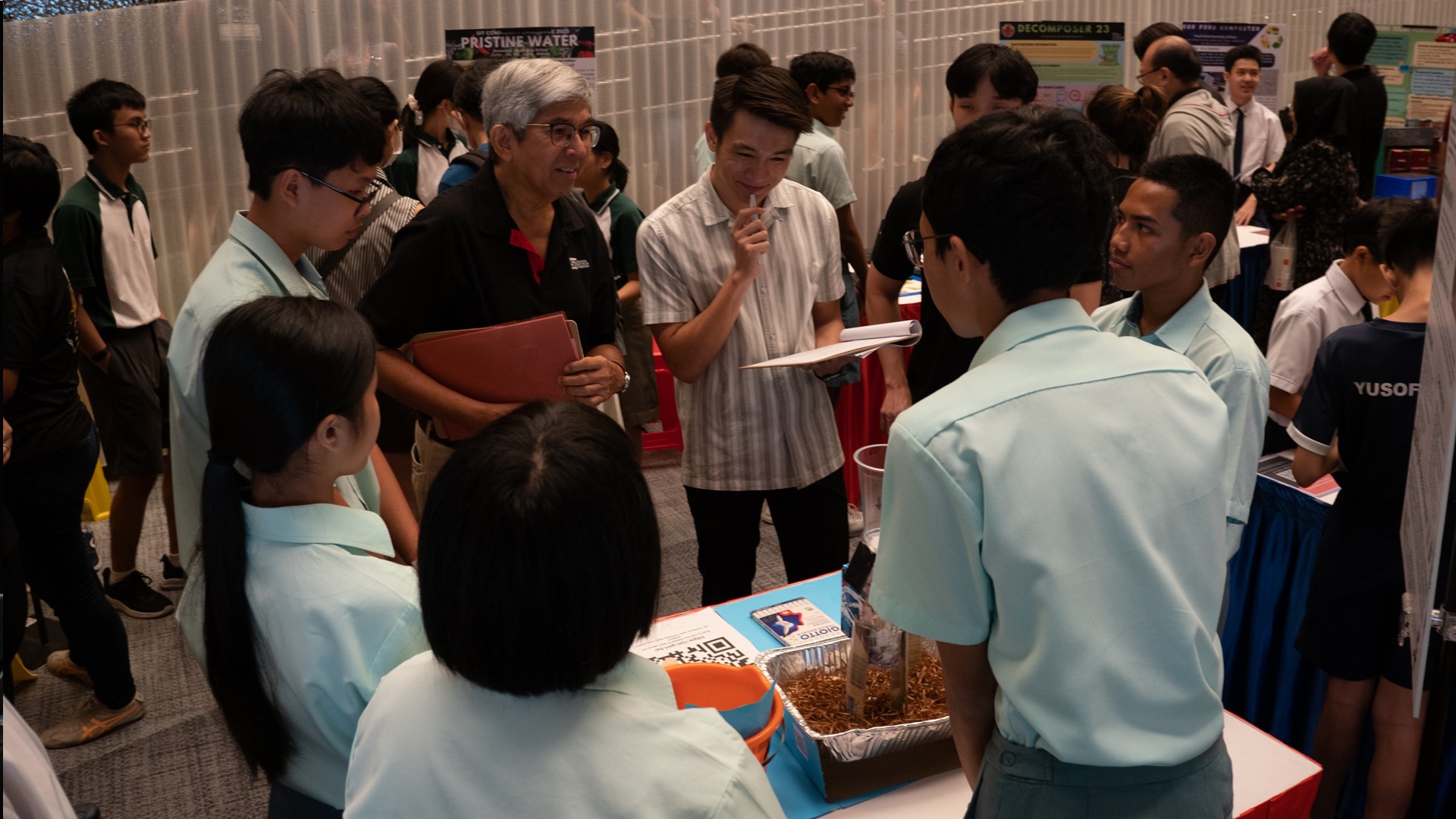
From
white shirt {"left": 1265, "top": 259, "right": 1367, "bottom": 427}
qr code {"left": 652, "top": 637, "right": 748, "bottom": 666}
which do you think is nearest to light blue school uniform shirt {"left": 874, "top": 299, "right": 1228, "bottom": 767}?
qr code {"left": 652, "top": 637, "right": 748, "bottom": 666}

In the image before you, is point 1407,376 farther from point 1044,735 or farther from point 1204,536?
point 1044,735

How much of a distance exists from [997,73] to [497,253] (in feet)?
5.04

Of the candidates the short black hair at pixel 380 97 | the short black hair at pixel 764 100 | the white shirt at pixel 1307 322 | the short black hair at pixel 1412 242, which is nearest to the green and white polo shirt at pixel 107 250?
the short black hair at pixel 380 97

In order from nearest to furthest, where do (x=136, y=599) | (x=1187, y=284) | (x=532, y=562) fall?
1. (x=532, y=562)
2. (x=1187, y=284)
3. (x=136, y=599)

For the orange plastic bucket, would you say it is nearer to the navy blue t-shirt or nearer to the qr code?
the qr code

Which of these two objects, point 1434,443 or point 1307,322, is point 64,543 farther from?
point 1307,322

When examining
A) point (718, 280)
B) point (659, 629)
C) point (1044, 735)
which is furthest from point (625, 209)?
point (1044, 735)

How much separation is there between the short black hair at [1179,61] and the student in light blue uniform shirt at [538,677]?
195 inches

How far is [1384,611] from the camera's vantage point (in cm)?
213

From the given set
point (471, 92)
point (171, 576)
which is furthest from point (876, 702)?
point (171, 576)

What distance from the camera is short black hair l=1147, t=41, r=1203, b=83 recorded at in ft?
16.6

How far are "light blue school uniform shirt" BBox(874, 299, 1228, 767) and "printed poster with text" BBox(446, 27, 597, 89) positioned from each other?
3.88m

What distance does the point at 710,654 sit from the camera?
1.81 metres

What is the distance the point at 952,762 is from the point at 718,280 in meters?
1.18
